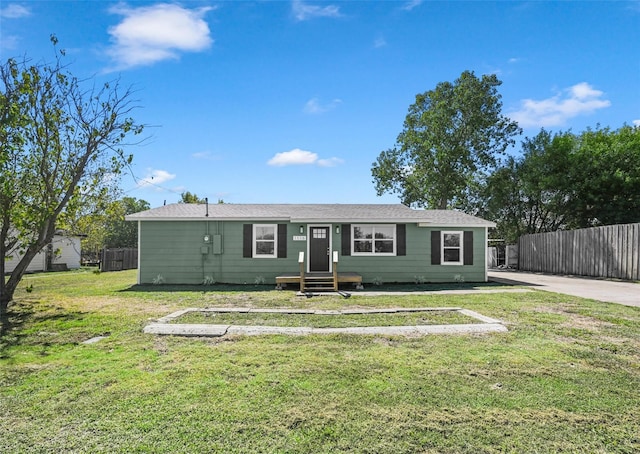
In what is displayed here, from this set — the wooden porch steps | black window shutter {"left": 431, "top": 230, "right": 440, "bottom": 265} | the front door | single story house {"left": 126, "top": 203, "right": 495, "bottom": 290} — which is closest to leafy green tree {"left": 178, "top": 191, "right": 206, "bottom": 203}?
single story house {"left": 126, "top": 203, "right": 495, "bottom": 290}

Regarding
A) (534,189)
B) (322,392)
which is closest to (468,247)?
(322,392)

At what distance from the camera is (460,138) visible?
28.2 m

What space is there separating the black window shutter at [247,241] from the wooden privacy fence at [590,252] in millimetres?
13431

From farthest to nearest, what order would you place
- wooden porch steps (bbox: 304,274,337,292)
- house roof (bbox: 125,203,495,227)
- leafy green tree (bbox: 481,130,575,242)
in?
1. leafy green tree (bbox: 481,130,575,242)
2. house roof (bbox: 125,203,495,227)
3. wooden porch steps (bbox: 304,274,337,292)

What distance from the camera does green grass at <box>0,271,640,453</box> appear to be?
265cm

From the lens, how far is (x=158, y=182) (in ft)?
53.3

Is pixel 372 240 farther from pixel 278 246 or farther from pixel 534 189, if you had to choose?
pixel 534 189

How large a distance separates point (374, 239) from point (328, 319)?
22.7 feet

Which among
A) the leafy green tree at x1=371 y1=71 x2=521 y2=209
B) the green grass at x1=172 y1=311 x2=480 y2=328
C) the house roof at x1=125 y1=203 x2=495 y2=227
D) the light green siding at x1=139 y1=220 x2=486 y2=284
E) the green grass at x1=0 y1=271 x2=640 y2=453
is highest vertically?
the leafy green tree at x1=371 y1=71 x2=521 y2=209

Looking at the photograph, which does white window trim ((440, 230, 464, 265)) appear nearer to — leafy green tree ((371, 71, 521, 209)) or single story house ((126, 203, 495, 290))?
single story house ((126, 203, 495, 290))

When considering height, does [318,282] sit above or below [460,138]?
below

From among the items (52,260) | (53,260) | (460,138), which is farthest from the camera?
(460,138)

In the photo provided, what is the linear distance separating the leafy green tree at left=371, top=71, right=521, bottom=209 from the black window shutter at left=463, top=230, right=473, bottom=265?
14975 millimetres

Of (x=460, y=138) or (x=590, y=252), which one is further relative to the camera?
(x=460, y=138)
